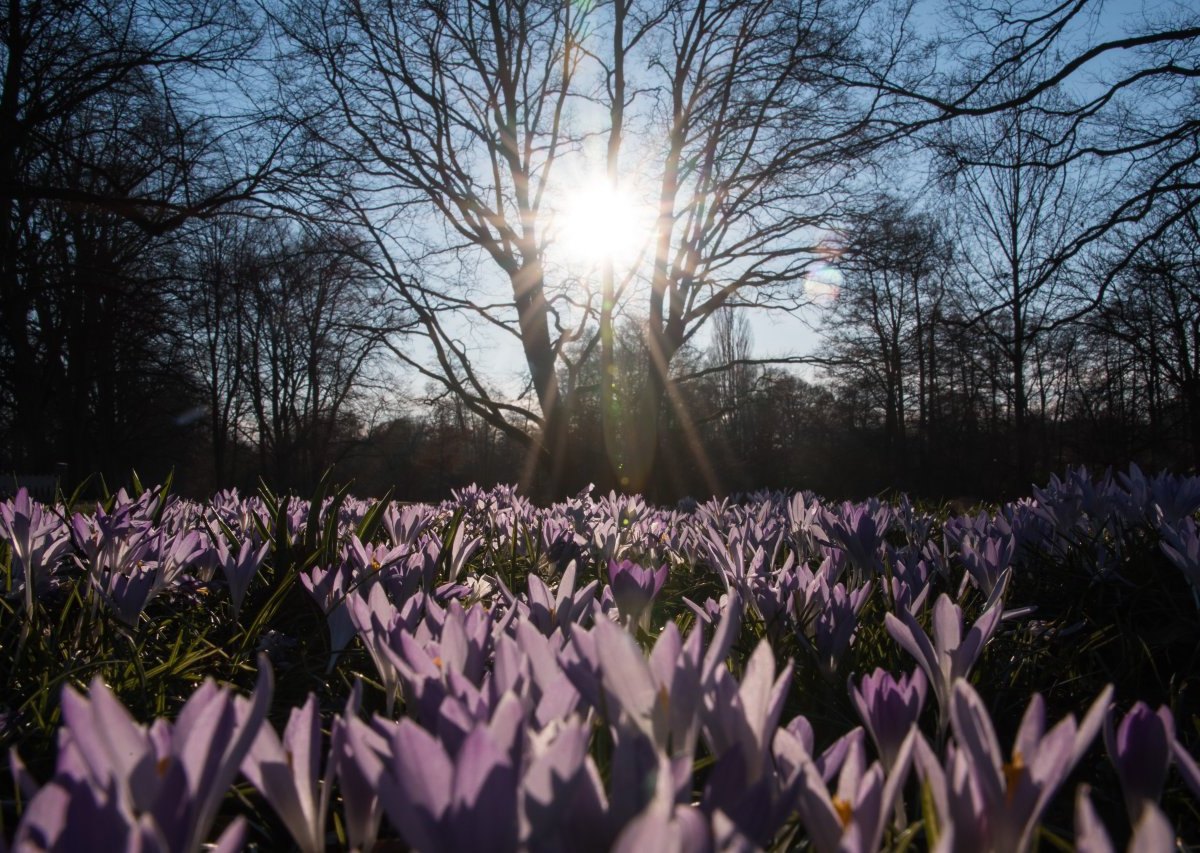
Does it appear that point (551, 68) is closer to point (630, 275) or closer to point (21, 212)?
point (630, 275)

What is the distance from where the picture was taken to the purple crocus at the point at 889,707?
0.79m

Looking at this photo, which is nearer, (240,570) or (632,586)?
(632,586)

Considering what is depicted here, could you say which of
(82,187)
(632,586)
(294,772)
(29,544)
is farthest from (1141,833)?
(82,187)

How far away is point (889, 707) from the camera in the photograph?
0.79 m

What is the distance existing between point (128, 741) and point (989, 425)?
105ft

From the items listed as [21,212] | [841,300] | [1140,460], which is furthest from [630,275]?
[1140,460]

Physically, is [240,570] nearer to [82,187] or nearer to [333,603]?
[333,603]

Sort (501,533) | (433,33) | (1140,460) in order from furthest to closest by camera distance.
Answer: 1. (1140,460)
2. (433,33)
3. (501,533)

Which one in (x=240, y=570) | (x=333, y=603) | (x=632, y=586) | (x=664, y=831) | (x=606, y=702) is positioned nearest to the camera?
(x=664, y=831)

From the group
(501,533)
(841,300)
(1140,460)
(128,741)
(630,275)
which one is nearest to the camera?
(128,741)

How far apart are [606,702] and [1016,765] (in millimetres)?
318

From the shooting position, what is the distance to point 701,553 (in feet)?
8.14

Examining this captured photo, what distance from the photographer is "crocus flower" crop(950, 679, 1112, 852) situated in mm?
544

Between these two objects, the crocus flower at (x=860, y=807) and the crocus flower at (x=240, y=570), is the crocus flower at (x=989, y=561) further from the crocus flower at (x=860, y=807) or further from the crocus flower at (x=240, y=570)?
the crocus flower at (x=240, y=570)
